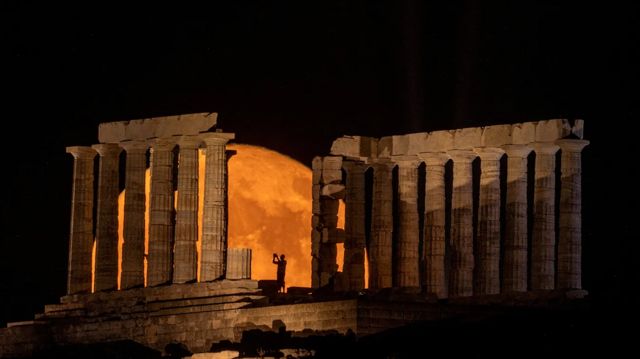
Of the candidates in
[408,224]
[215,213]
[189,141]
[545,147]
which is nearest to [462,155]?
[545,147]

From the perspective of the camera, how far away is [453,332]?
5841 centimetres

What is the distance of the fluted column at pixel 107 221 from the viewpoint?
7275 centimetres

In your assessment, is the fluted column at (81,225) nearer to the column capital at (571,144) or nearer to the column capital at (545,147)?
the column capital at (545,147)

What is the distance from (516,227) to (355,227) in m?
9.95

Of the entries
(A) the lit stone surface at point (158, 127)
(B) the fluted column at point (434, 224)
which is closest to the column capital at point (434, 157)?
(B) the fluted column at point (434, 224)

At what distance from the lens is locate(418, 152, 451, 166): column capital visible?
72625 millimetres

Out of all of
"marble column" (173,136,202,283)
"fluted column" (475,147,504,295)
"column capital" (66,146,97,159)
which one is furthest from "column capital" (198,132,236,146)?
"fluted column" (475,147,504,295)

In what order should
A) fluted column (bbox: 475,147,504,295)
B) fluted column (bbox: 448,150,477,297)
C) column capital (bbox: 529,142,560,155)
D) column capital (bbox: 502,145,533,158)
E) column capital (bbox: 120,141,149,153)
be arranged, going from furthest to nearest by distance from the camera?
fluted column (bbox: 448,150,477,297) → column capital (bbox: 120,141,149,153) → fluted column (bbox: 475,147,504,295) → column capital (bbox: 502,145,533,158) → column capital (bbox: 529,142,560,155)

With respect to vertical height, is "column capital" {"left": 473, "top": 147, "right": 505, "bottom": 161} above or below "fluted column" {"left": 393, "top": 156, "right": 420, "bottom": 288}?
above

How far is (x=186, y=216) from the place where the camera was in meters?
70.2

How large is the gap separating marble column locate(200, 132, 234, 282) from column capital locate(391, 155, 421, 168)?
9071 millimetres

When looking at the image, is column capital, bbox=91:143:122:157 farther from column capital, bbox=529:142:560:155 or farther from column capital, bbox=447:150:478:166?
column capital, bbox=529:142:560:155

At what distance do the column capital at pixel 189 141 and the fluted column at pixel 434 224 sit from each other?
33.0ft

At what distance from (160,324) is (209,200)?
650 centimetres
